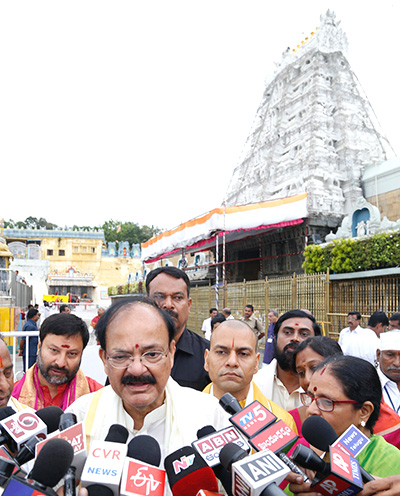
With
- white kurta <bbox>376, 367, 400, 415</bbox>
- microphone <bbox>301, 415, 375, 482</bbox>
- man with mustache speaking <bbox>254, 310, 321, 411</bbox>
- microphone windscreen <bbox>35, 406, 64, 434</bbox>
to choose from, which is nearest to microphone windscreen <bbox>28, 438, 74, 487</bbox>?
microphone windscreen <bbox>35, 406, 64, 434</bbox>

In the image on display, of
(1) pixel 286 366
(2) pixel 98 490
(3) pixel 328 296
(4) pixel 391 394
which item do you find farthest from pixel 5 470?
(3) pixel 328 296

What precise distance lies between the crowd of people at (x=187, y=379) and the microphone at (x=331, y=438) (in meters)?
0.10

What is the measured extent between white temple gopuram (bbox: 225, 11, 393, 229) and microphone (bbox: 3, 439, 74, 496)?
1576 centimetres

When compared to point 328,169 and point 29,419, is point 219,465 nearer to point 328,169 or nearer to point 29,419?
point 29,419

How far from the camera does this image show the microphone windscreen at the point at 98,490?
43.1 inches

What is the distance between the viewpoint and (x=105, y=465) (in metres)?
1.14

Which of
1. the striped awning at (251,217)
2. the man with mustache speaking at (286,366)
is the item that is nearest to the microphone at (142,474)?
the man with mustache speaking at (286,366)

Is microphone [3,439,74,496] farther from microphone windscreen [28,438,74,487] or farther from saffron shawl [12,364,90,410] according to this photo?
saffron shawl [12,364,90,410]

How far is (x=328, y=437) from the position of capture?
58.6 inches

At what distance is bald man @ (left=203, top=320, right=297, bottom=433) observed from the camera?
2338mm

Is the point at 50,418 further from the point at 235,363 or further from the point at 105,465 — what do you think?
the point at 235,363

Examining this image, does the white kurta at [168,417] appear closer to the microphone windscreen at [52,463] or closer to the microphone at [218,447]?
the microphone at [218,447]

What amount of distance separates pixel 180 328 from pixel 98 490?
2.03m

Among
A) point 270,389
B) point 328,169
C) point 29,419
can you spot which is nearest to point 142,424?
point 29,419
